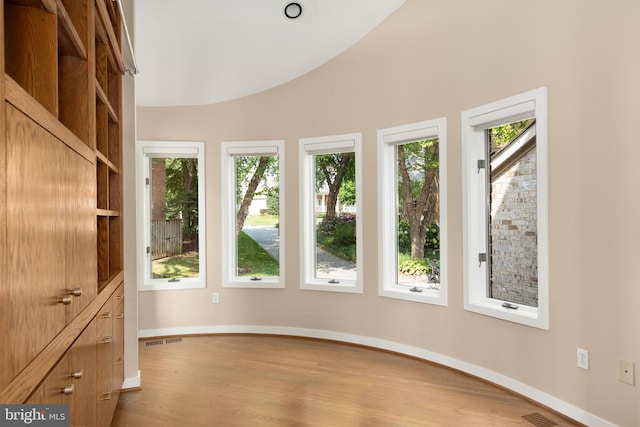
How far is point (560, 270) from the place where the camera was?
285 cm

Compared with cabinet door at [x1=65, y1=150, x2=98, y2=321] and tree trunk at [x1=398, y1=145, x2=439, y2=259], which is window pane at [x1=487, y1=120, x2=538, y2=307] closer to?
tree trunk at [x1=398, y1=145, x2=439, y2=259]

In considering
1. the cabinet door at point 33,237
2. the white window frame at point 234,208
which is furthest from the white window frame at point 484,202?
the cabinet door at point 33,237

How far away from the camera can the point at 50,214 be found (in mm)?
1263

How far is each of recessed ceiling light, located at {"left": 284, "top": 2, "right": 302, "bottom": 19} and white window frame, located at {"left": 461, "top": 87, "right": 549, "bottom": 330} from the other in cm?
167

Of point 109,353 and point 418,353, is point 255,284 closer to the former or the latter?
point 418,353

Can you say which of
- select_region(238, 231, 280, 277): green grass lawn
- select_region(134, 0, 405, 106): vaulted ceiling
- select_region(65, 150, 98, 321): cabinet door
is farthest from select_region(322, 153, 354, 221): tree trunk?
select_region(65, 150, 98, 321): cabinet door

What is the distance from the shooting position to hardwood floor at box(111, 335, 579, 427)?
2.82 meters

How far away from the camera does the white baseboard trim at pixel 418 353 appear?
9.14ft

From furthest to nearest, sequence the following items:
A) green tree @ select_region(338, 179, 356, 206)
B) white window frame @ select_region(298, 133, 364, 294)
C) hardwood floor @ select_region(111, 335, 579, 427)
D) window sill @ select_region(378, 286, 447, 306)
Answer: green tree @ select_region(338, 179, 356, 206) → white window frame @ select_region(298, 133, 364, 294) → window sill @ select_region(378, 286, 447, 306) → hardwood floor @ select_region(111, 335, 579, 427)

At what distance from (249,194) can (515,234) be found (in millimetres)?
2783

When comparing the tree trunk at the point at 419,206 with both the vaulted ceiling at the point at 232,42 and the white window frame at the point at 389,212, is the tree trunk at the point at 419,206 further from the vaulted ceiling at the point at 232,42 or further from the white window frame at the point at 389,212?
the vaulted ceiling at the point at 232,42

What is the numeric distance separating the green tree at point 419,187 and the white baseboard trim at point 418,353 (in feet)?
2.82

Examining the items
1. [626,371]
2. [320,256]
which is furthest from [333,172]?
[626,371]

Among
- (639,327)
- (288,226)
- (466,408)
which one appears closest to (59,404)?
(466,408)
